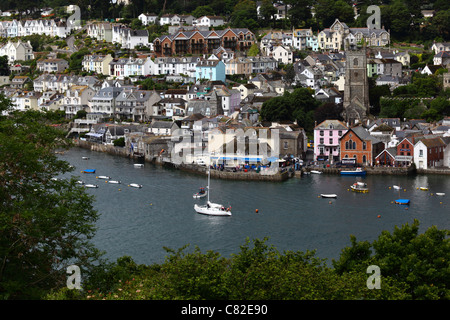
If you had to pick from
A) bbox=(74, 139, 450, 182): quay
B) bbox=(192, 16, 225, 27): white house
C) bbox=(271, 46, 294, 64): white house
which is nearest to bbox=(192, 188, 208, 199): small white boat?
bbox=(74, 139, 450, 182): quay

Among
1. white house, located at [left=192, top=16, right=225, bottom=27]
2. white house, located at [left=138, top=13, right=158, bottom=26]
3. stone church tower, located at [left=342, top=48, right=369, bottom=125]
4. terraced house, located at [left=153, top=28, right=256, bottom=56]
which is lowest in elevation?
stone church tower, located at [left=342, top=48, right=369, bottom=125]

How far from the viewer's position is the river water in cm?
1759

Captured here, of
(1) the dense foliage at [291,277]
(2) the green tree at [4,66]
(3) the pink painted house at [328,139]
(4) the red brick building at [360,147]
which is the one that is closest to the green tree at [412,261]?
(1) the dense foliage at [291,277]

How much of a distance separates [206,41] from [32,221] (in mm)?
36614

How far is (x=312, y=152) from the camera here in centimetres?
3028

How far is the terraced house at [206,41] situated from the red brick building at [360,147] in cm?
1862

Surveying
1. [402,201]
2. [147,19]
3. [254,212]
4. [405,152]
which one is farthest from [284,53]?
[254,212]

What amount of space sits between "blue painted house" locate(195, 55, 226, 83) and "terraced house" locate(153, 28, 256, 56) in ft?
14.0

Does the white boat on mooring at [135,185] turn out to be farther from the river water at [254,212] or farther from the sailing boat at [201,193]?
the sailing boat at [201,193]

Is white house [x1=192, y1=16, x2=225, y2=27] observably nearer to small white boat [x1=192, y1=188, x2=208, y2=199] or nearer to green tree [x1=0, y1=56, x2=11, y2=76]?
green tree [x1=0, y1=56, x2=11, y2=76]

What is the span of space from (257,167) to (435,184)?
5852 millimetres

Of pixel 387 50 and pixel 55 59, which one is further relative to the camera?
pixel 55 59
